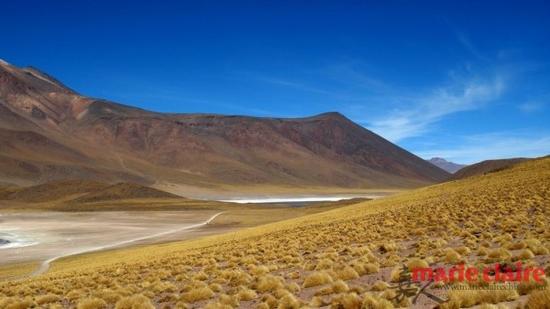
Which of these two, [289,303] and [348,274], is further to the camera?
[348,274]

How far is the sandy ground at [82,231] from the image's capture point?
52409 mm

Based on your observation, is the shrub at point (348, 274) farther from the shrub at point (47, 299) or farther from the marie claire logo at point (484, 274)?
the shrub at point (47, 299)

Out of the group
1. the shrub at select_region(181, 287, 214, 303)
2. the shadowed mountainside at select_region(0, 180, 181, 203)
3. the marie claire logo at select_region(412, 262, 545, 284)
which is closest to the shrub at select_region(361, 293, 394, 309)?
the marie claire logo at select_region(412, 262, 545, 284)

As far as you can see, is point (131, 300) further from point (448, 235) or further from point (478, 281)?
point (448, 235)

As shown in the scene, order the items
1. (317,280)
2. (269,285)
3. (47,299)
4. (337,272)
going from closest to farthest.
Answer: (317,280), (269,285), (337,272), (47,299)

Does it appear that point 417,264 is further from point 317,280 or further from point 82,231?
point 82,231

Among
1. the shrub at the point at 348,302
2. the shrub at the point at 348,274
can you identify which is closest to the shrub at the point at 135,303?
the shrub at the point at 348,302

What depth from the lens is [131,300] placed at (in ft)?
42.5

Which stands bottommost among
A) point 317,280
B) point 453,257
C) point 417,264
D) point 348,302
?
point 317,280

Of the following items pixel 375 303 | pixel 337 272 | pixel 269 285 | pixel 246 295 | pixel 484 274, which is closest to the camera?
pixel 375 303

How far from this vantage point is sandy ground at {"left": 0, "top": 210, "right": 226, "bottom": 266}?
5241 cm

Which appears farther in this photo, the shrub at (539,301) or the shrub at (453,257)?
the shrub at (453,257)

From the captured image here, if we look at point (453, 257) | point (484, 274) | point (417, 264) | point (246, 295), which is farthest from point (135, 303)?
point (453, 257)

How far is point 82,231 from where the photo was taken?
72.1 meters
